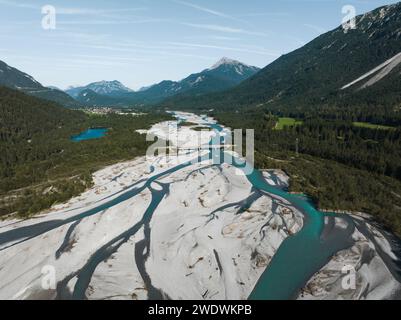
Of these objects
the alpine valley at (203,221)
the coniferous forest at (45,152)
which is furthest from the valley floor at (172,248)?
the coniferous forest at (45,152)

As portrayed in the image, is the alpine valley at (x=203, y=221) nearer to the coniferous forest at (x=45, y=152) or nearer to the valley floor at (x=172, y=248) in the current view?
the valley floor at (x=172, y=248)

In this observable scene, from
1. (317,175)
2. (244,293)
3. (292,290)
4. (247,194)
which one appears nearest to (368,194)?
(317,175)

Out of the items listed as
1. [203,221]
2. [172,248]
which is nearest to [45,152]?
[203,221]

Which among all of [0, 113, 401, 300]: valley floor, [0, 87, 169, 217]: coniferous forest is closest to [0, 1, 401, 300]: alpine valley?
[0, 113, 401, 300]: valley floor

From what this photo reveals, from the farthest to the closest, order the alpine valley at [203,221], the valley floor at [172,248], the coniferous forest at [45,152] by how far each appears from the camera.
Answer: the coniferous forest at [45,152] < the alpine valley at [203,221] < the valley floor at [172,248]

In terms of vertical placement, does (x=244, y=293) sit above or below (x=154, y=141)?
below

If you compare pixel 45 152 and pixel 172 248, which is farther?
pixel 45 152

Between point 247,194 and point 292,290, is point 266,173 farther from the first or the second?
point 292,290

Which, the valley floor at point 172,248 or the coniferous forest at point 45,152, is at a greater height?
the coniferous forest at point 45,152

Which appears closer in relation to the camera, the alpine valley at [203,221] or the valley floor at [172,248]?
the valley floor at [172,248]

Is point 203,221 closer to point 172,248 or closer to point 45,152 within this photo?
point 172,248
